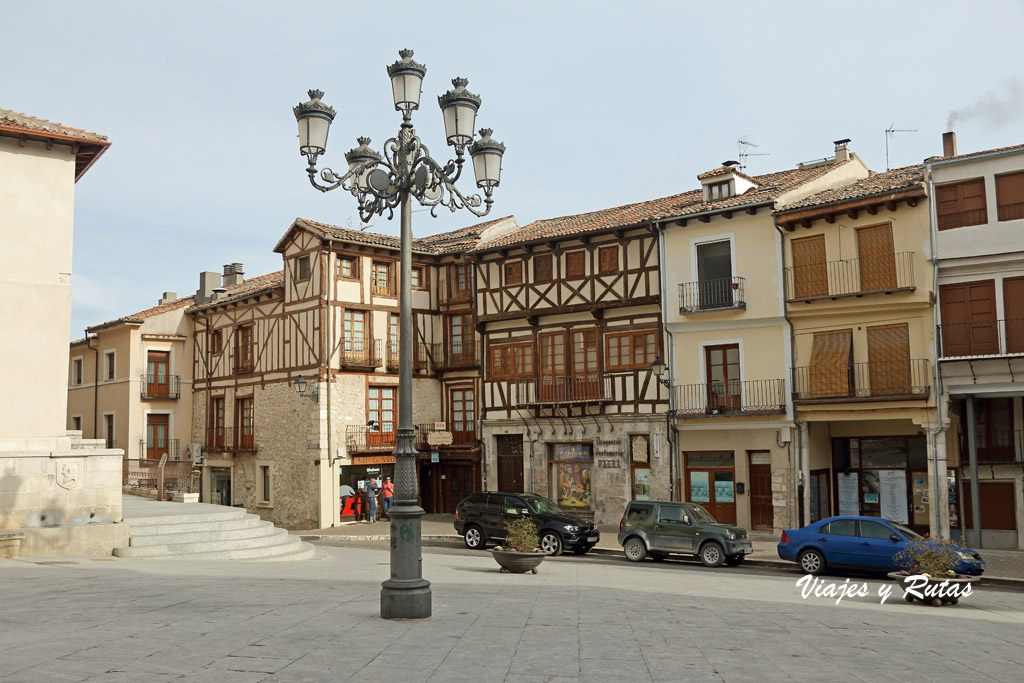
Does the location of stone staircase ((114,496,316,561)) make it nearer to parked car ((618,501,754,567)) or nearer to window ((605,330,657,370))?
parked car ((618,501,754,567))

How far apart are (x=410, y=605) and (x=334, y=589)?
3639 millimetres

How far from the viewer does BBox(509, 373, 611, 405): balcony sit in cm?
2839

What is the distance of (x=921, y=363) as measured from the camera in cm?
2270

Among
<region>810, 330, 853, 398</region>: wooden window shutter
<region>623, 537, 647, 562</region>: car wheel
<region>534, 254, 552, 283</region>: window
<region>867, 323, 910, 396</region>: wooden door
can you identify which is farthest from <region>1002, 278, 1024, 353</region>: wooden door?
<region>534, 254, 552, 283</region>: window

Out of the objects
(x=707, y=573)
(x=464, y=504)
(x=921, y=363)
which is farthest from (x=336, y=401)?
(x=921, y=363)

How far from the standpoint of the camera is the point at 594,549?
2289 centimetres

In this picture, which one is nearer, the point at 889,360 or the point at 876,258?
the point at 889,360

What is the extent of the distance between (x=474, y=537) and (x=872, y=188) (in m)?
14.8

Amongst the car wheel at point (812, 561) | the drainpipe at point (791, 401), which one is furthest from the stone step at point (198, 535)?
the drainpipe at point (791, 401)

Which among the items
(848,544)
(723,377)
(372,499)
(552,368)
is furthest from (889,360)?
(372,499)

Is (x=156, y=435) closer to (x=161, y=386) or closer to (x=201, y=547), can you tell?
(x=161, y=386)

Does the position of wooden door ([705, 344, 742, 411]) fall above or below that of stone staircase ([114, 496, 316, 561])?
above

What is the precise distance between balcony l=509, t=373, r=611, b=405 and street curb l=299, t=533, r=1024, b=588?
6.01m

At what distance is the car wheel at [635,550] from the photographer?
20766mm
